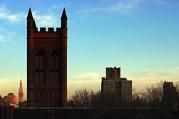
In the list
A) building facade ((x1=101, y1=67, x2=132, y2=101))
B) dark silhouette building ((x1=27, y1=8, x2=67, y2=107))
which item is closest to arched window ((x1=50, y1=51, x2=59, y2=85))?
dark silhouette building ((x1=27, y1=8, x2=67, y2=107))

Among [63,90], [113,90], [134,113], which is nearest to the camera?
[134,113]

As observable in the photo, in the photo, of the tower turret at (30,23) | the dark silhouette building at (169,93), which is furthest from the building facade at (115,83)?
the tower turret at (30,23)

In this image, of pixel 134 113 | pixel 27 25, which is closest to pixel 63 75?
pixel 27 25

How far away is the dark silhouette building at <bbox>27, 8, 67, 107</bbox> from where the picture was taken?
96438 mm

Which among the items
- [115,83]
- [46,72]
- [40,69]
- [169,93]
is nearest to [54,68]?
[46,72]

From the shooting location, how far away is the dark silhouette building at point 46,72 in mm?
96438

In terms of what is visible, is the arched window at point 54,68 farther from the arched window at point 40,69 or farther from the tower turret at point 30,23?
the tower turret at point 30,23

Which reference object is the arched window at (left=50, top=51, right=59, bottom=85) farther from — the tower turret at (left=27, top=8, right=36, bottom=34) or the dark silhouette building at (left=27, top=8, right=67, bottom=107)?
the tower turret at (left=27, top=8, right=36, bottom=34)

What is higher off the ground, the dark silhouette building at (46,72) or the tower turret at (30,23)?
the tower turret at (30,23)

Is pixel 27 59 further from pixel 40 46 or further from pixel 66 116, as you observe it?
pixel 66 116

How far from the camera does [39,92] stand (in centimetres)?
9712

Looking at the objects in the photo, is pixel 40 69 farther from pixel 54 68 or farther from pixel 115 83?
pixel 115 83

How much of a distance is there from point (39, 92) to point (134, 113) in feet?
61.9

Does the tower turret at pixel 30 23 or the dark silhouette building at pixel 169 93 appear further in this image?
the tower turret at pixel 30 23
